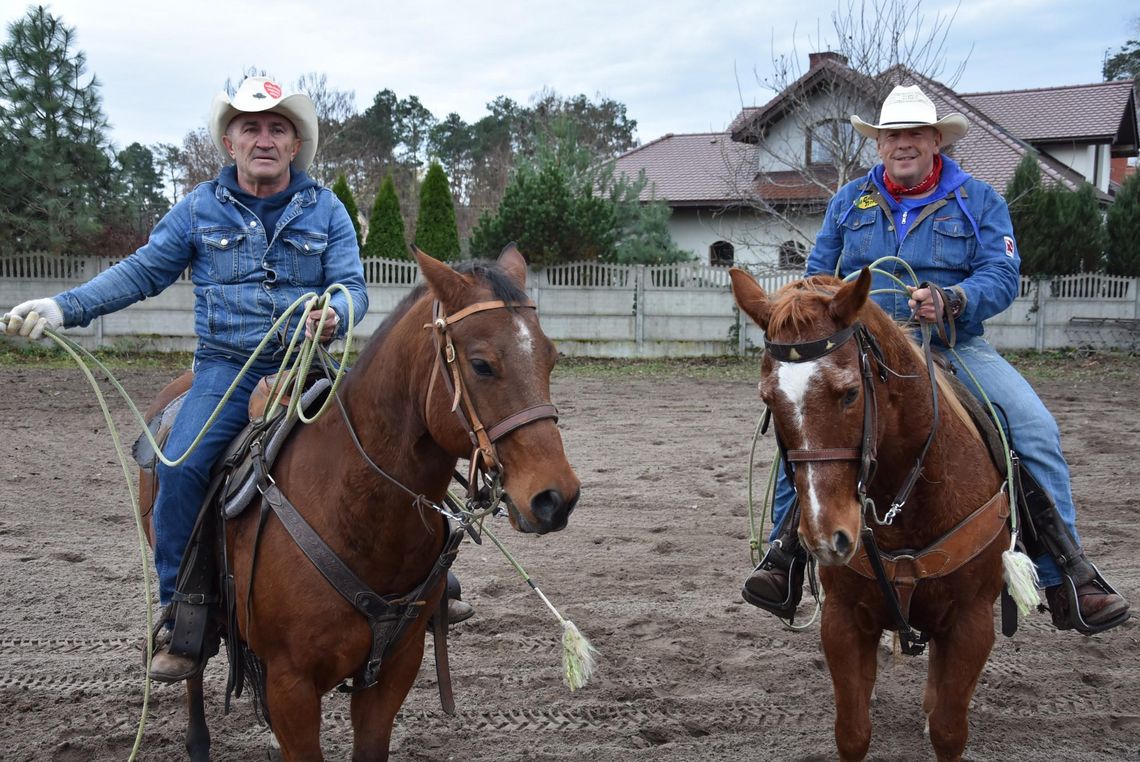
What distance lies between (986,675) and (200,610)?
150 inches

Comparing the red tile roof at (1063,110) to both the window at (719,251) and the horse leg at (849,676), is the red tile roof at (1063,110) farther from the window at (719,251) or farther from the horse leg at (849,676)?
the horse leg at (849,676)

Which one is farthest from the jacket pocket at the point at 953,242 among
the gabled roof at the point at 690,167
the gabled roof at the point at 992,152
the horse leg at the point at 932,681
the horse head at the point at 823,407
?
the gabled roof at the point at 992,152

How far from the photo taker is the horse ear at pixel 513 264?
109 inches

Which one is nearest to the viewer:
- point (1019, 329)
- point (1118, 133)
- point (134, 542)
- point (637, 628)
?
point (637, 628)

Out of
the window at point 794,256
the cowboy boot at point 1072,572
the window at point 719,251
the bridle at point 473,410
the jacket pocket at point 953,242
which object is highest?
the window at point 719,251

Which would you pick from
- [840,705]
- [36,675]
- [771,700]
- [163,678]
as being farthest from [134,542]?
[840,705]

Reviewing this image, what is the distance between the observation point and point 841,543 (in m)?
2.60

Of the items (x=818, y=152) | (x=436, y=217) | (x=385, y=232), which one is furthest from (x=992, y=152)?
(x=385, y=232)

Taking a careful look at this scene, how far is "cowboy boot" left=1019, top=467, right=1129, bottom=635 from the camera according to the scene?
3512 millimetres

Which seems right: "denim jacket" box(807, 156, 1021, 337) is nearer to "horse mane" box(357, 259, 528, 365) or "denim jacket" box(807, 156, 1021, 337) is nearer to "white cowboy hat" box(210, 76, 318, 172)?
"horse mane" box(357, 259, 528, 365)

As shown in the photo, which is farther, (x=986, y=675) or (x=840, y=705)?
(x=986, y=675)

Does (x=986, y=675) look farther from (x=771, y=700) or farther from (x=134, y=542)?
(x=134, y=542)

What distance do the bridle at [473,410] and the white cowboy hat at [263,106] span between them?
135cm

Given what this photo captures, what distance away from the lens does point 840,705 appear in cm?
331
